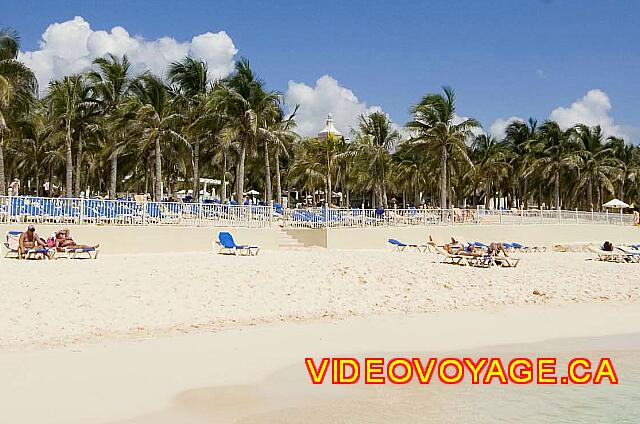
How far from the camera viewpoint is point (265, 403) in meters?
7.56

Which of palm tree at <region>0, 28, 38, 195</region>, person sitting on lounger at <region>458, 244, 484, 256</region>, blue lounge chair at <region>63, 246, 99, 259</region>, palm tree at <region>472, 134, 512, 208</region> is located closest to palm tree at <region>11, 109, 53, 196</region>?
palm tree at <region>0, 28, 38, 195</region>

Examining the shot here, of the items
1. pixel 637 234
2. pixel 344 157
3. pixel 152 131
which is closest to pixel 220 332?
pixel 152 131

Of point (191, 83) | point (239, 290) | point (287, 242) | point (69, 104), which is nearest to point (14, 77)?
point (69, 104)

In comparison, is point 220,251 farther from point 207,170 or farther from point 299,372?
point 207,170

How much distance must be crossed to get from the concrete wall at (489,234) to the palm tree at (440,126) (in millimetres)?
3982

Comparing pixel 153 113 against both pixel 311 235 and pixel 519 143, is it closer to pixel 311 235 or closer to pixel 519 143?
pixel 311 235

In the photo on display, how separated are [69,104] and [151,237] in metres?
14.9

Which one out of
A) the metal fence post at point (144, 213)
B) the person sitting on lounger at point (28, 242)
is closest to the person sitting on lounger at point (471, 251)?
the metal fence post at point (144, 213)

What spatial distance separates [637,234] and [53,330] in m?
35.4

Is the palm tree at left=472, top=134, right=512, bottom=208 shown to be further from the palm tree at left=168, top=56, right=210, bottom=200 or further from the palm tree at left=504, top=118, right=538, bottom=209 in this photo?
the palm tree at left=168, top=56, right=210, bottom=200

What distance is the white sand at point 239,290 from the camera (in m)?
11.3

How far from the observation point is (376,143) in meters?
38.8

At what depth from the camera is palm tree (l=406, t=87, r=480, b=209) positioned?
33.1m

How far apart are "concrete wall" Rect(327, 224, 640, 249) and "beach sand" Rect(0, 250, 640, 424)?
3748 millimetres
